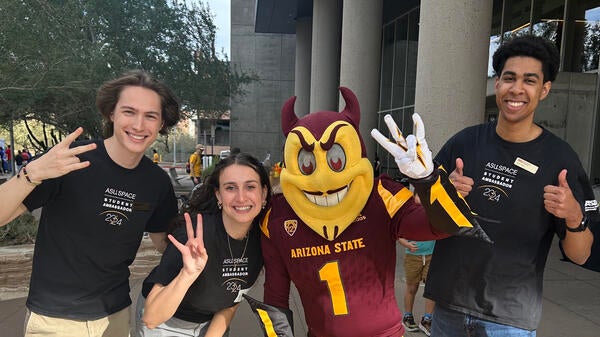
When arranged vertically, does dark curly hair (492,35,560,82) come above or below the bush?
above

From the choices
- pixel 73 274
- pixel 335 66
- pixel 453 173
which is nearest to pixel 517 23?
pixel 335 66

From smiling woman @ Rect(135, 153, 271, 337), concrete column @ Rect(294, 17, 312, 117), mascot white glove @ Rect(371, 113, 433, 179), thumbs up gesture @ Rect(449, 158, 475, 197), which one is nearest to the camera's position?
mascot white glove @ Rect(371, 113, 433, 179)

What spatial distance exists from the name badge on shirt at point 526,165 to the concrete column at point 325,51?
641 inches

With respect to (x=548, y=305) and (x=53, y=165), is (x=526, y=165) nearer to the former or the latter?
(x=53, y=165)

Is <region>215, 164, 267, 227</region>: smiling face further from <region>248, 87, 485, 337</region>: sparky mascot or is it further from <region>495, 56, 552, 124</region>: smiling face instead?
<region>495, 56, 552, 124</region>: smiling face

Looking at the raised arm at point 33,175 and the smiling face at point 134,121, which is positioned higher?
the smiling face at point 134,121

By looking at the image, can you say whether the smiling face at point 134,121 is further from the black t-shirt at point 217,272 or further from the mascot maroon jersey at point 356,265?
the mascot maroon jersey at point 356,265

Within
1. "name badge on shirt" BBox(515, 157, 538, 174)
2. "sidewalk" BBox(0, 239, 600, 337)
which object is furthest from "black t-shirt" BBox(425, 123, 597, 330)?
"sidewalk" BBox(0, 239, 600, 337)

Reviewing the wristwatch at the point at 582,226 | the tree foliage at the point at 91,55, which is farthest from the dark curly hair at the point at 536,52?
the tree foliage at the point at 91,55

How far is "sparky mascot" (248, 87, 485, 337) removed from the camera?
1.92m

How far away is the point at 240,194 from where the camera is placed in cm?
210

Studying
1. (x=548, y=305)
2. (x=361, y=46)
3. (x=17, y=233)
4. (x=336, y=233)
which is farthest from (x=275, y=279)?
A: (x=361, y=46)

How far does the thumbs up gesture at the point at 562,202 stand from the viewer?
6.04 feet

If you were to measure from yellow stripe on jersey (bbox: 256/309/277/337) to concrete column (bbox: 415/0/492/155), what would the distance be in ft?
14.9
